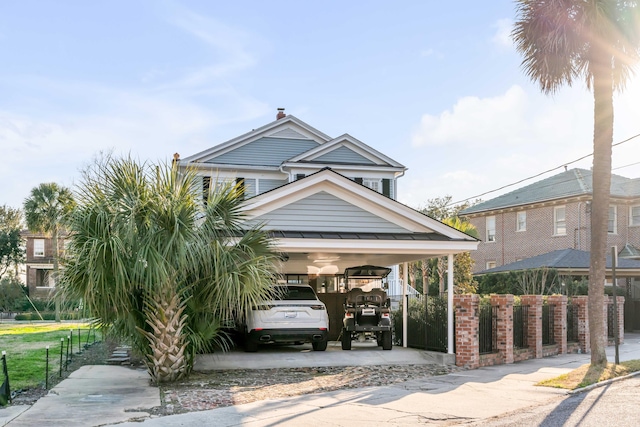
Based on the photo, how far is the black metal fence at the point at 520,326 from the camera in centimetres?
1703

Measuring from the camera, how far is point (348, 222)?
1555cm

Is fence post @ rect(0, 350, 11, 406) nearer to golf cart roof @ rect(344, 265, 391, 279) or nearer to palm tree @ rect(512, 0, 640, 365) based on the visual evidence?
golf cart roof @ rect(344, 265, 391, 279)

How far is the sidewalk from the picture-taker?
891 centimetres

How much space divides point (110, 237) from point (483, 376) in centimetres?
758

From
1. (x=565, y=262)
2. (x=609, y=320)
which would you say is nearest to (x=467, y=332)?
(x=609, y=320)

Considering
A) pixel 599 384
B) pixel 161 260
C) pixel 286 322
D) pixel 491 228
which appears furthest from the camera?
pixel 491 228

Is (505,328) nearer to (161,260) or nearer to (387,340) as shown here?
(387,340)

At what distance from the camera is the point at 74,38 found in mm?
14469

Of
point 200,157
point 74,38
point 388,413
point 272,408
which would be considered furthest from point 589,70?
point 200,157

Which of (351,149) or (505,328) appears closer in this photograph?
(505,328)

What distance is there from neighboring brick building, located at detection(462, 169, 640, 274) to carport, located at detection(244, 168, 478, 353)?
19.2 metres

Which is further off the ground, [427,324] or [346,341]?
[427,324]

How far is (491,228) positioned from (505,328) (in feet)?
77.5

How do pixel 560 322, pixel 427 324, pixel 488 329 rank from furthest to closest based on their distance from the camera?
pixel 560 322 → pixel 427 324 → pixel 488 329
